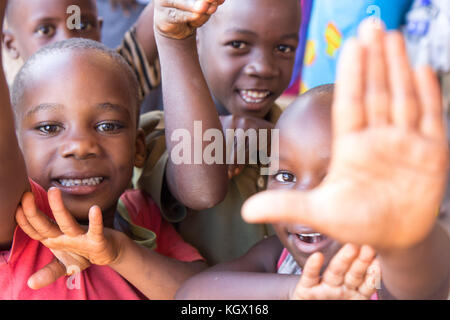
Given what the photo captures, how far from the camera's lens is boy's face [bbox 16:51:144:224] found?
953 millimetres

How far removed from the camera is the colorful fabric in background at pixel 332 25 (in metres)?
1.92

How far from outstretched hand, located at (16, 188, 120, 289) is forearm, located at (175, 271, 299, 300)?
153 millimetres

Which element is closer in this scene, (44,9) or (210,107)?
(210,107)

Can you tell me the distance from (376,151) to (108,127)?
0.65 m

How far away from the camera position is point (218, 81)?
129 centimetres

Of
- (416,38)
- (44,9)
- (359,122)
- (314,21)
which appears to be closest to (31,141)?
(44,9)

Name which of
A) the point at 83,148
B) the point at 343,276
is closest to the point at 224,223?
the point at 83,148

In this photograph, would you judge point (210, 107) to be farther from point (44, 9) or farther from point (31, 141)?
point (44, 9)

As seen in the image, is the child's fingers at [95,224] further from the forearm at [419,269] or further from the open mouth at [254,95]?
the open mouth at [254,95]

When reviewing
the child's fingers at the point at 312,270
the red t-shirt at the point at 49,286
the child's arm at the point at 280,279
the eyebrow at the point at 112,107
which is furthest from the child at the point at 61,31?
the child's fingers at the point at 312,270

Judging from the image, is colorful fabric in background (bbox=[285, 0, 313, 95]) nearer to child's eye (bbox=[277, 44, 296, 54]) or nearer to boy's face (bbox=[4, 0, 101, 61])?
child's eye (bbox=[277, 44, 296, 54])

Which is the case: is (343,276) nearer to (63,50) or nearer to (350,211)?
(350,211)

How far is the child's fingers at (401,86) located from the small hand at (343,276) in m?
0.26

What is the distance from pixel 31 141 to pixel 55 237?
0.75 ft
